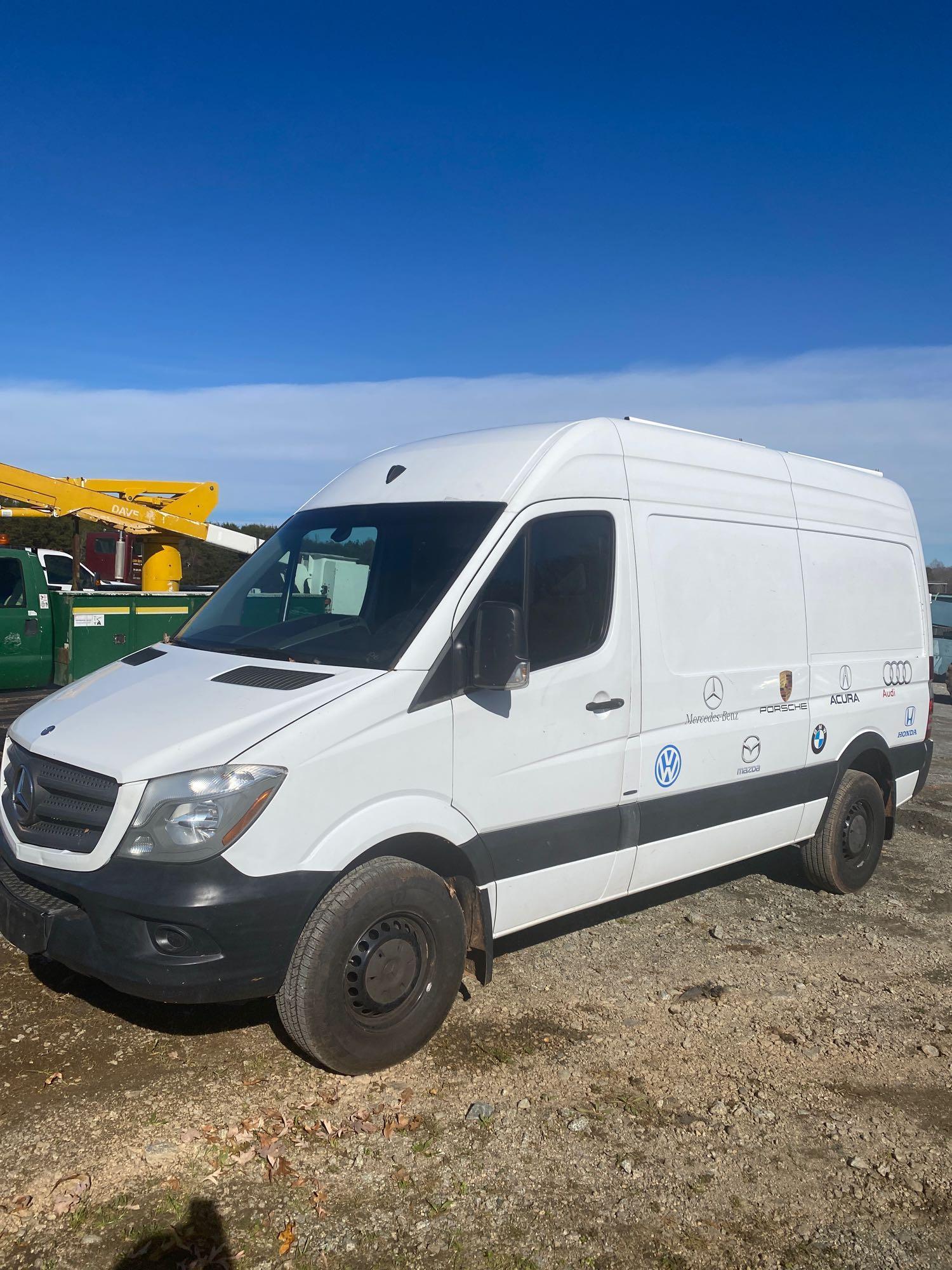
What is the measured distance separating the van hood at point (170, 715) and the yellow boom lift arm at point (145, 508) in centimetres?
1039

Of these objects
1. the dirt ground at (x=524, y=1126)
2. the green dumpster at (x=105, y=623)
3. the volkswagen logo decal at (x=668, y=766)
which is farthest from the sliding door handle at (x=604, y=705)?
the green dumpster at (x=105, y=623)

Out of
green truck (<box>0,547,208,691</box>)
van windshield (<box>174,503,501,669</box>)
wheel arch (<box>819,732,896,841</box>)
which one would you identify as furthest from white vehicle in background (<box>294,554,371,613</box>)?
green truck (<box>0,547,208,691</box>)

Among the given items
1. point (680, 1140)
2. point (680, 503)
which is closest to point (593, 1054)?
point (680, 1140)

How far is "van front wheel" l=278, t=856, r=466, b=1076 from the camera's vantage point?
3.55 meters

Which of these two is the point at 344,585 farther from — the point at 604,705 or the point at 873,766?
the point at 873,766

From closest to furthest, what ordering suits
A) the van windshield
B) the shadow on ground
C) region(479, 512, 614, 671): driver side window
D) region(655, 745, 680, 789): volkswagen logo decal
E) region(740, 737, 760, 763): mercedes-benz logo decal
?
the shadow on ground < the van windshield < region(479, 512, 614, 671): driver side window < region(655, 745, 680, 789): volkswagen logo decal < region(740, 737, 760, 763): mercedes-benz logo decal

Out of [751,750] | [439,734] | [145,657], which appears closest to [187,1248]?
[439,734]

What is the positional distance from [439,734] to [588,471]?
4.89 feet

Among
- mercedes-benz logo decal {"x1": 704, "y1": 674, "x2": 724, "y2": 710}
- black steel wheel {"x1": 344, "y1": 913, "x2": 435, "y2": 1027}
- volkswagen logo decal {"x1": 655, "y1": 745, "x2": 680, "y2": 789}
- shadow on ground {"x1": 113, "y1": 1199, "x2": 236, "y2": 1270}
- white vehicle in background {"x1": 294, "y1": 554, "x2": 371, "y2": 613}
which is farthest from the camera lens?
mercedes-benz logo decal {"x1": 704, "y1": 674, "x2": 724, "y2": 710}

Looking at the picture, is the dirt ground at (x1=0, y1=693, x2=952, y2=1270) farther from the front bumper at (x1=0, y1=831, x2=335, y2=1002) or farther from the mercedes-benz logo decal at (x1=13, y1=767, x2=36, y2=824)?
the mercedes-benz logo decal at (x1=13, y1=767, x2=36, y2=824)

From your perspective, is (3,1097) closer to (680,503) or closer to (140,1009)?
(140,1009)

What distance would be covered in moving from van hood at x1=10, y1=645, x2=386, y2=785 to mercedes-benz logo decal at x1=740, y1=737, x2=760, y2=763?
2.33m

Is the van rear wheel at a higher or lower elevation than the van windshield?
lower

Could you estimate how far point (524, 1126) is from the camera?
3.52 meters
